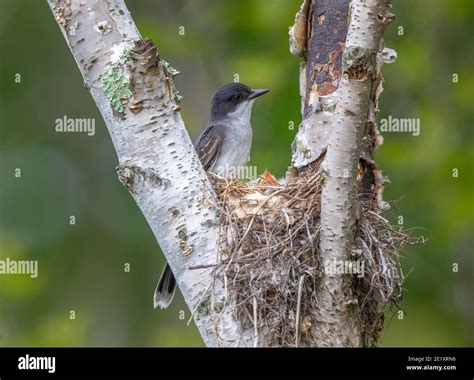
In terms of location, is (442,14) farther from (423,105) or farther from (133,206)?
(133,206)

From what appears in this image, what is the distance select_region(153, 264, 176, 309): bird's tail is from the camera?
6.60 m

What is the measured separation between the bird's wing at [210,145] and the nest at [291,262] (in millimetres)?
1968

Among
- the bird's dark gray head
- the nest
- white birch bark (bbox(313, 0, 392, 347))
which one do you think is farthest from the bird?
white birch bark (bbox(313, 0, 392, 347))

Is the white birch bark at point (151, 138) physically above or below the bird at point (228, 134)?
below

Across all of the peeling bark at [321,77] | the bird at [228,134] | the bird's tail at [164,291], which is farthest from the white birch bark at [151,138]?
the bird at [228,134]

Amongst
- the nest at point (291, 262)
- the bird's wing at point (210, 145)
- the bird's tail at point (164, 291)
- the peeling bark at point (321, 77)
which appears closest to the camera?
the nest at point (291, 262)

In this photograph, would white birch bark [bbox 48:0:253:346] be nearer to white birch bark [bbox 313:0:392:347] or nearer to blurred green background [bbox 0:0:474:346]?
white birch bark [bbox 313:0:392:347]

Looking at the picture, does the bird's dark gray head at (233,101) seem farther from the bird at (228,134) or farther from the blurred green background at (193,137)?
the blurred green background at (193,137)

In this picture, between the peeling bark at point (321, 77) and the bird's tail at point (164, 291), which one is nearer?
the peeling bark at point (321, 77)

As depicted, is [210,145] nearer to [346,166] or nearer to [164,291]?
[164,291]

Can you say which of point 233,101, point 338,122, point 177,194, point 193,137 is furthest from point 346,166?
point 193,137

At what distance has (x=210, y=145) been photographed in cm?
784

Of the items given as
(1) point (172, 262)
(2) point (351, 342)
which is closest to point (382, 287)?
(2) point (351, 342)

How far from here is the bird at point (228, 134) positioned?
7742mm
